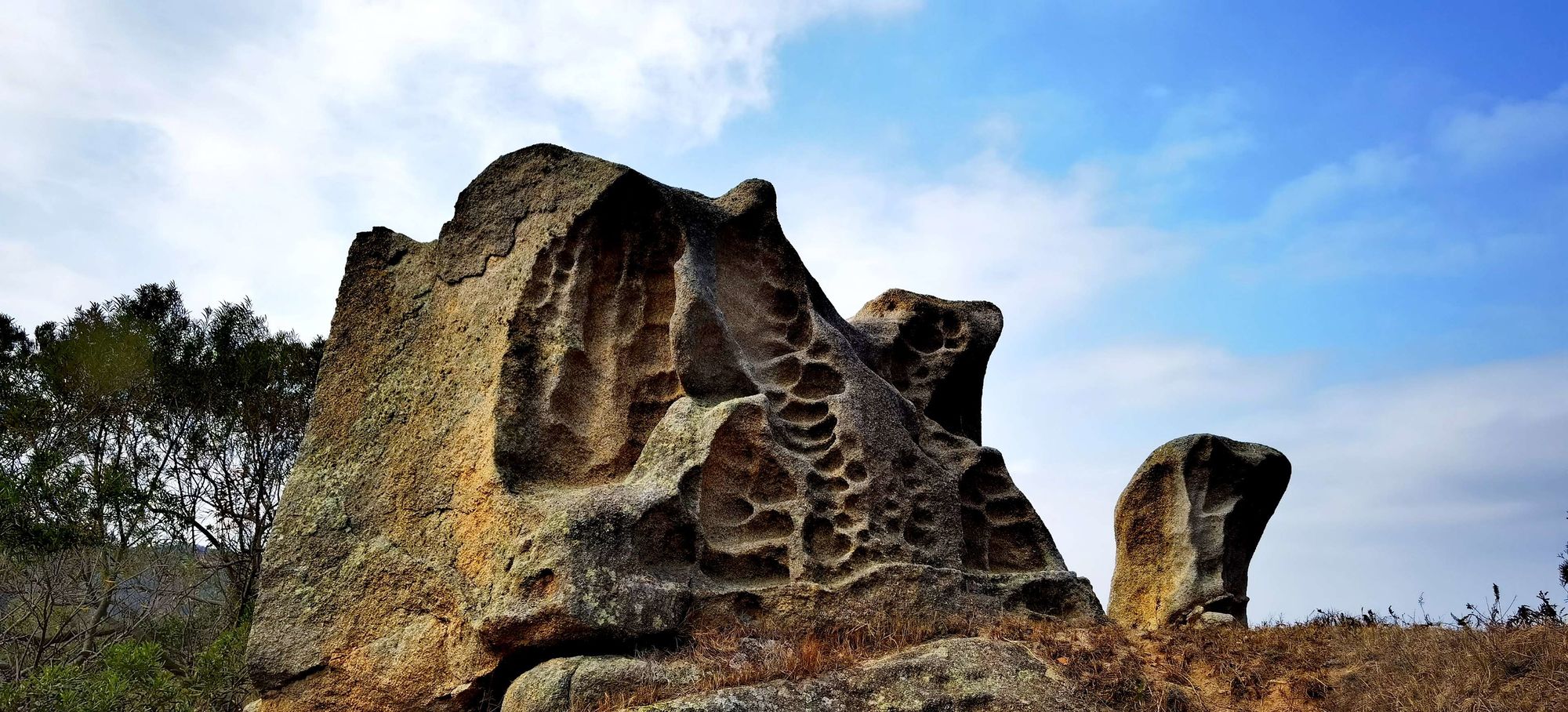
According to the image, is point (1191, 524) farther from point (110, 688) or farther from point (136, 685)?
point (136, 685)

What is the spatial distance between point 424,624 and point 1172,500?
7593mm

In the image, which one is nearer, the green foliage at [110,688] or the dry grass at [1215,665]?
the dry grass at [1215,665]

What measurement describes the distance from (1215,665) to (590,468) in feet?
13.2

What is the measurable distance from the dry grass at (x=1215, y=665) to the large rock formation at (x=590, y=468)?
424 millimetres

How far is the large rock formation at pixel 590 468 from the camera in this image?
22.4ft

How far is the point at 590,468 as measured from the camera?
24.8 ft

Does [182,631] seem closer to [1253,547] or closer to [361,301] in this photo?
[361,301]

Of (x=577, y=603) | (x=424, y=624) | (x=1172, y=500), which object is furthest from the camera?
(x=1172, y=500)

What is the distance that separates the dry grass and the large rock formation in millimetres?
424

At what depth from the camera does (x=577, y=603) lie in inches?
254

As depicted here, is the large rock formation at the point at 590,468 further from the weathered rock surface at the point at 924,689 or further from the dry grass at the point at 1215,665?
the weathered rock surface at the point at 924,689

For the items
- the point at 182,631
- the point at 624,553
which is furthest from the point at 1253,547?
the point at 182,631

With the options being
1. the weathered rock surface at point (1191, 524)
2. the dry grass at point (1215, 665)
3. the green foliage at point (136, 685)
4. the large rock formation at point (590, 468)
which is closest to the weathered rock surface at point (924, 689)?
the dry grass at point (1215, 665)

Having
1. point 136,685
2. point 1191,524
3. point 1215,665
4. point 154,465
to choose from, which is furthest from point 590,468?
point 154,465
